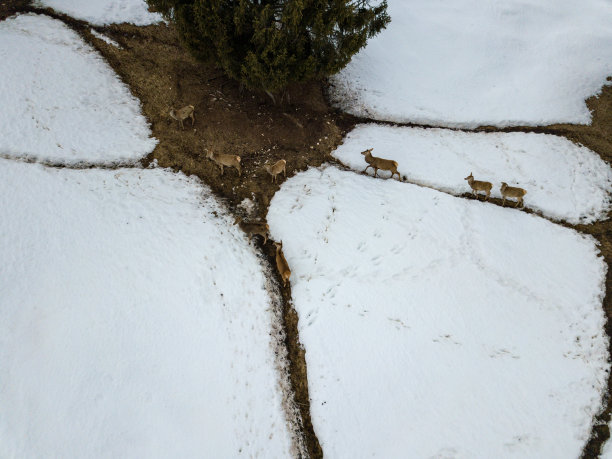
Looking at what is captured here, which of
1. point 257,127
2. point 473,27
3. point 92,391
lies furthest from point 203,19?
point 473,27

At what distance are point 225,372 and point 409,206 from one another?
8.26 m

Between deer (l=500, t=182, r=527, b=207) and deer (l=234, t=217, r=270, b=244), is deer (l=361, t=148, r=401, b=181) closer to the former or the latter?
deer (l=500, t=182, r=527, b=207)

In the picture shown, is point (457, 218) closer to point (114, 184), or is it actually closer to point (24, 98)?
point (114, 184)

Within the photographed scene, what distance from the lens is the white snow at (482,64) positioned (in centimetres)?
1686

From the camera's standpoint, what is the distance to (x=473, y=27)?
21078 millimetres

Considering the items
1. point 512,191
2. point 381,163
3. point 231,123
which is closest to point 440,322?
point 512,191

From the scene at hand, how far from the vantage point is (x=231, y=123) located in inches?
595

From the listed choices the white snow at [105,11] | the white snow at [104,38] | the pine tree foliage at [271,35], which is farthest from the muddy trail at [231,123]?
the pine tree foliage at [271,35]

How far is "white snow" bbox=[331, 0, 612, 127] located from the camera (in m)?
16.9

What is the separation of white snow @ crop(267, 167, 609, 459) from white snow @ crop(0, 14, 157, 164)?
734 cm

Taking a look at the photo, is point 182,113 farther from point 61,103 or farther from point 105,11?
point 105,11

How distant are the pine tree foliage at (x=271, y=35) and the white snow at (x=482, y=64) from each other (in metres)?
4.01

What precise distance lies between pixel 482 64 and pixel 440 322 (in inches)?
611

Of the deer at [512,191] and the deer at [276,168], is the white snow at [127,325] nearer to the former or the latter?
the deer at [276,168]
